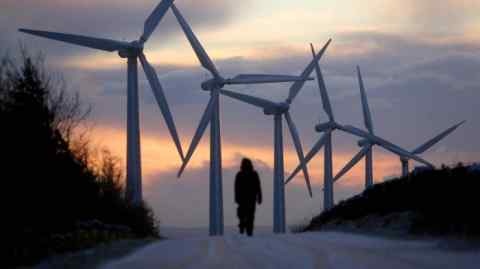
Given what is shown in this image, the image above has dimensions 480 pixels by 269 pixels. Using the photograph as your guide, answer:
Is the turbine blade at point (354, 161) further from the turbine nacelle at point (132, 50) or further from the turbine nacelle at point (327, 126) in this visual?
the turbine nacelle at point (132, 50)

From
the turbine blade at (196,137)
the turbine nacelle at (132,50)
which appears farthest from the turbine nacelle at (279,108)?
the turbine nacelle at (132,50)

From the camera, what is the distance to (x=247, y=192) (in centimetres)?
2664

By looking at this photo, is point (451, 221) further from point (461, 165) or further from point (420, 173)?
point (420, 173)

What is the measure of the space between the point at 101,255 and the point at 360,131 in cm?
5361

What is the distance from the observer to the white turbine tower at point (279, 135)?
62938 mm

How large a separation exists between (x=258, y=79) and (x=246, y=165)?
36.0m

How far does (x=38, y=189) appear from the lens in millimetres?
29266

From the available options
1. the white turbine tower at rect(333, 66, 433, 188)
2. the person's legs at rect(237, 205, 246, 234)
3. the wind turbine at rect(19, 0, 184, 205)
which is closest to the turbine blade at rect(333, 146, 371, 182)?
the white turbine tower at rect(333, 66, 433, 188)

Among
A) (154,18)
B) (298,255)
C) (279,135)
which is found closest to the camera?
(298,255)

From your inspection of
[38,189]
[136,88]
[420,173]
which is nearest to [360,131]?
[136,88]

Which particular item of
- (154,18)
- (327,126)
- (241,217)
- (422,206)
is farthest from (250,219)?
(327,126)

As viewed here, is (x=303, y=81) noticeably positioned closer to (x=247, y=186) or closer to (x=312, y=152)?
(x=312, y=152)

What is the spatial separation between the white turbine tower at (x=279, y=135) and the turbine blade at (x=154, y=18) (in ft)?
38.8

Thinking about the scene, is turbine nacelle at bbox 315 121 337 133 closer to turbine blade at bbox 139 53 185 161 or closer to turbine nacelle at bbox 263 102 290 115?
turbine nacelle at bbox 263 102 290 115
